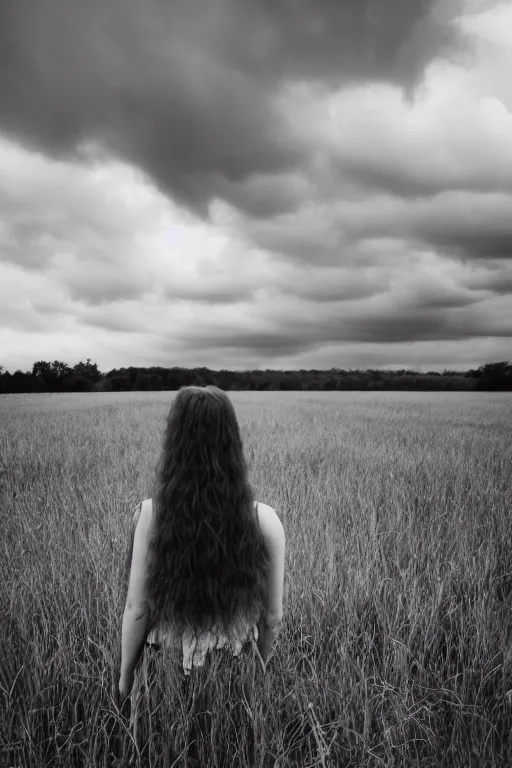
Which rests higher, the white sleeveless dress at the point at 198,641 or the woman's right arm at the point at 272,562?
the woman's right arm at the point at 272,562

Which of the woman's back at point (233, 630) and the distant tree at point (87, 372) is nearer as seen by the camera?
the woman's back at point (233, 630)

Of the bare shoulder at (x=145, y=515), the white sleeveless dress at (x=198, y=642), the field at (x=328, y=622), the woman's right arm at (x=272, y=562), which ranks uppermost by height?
the bare shoulder at (x=145, y=515)

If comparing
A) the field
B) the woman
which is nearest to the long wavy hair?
the woman

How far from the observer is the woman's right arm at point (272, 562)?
62.2 inches

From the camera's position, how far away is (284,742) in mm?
1636

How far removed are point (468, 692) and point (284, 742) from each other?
881 mm

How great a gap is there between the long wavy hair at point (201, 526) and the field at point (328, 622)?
345 millimetres

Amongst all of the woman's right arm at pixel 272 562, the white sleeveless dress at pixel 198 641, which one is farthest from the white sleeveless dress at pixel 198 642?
the woman's right arm at pixel 272 562

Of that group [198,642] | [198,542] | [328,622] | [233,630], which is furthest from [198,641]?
[328,622]

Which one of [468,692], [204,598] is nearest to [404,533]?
[468,692]

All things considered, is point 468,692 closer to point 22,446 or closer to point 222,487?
point 222,487

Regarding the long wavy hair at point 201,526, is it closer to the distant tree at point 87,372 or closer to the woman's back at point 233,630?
the woman's back at point 233,630

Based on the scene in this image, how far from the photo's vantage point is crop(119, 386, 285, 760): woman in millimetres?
1514

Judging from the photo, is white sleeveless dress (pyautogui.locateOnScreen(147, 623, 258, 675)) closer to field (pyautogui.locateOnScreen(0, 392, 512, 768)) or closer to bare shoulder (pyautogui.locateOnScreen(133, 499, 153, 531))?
field (pyautogui.locateOnScreen(0, 392, 512, 768))
